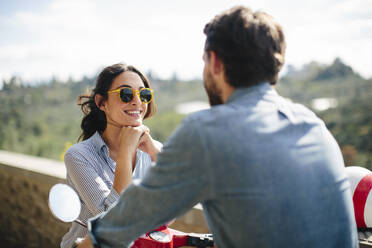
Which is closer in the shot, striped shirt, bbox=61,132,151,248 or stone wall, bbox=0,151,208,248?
striped shirt, bbox=61,132,151,248

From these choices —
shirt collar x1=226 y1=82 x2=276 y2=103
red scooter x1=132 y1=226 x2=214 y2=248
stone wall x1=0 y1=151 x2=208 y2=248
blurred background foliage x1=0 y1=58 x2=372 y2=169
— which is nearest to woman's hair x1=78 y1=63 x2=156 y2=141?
red scooter x1=132 y1=226 x2=214 y2=248

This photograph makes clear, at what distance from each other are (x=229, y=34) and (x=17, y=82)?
493 inches

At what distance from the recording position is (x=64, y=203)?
58.5 inches

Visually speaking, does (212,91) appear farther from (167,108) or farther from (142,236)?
(167,108)

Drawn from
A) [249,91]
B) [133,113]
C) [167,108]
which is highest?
[249,91]

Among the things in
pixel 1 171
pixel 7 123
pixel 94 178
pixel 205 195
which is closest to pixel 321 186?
pixel 205 195

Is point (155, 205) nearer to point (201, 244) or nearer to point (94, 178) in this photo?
point (201, 244)

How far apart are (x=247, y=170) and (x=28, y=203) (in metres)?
4.48

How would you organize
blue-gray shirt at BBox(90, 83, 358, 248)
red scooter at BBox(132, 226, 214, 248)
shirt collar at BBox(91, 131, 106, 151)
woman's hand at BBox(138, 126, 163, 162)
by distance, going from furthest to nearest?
shirt collar at BBox(91, 131, 106, 151)
woman's hand at BBox(138, 126, 163, 162)
red scooter at BBox(132, 226, 214, 248)
blue-gray shirt at BBox(90, 83, 358, 248)

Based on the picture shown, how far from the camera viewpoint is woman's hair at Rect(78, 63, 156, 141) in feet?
8.38

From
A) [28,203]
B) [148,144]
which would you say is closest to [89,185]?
[148,144]

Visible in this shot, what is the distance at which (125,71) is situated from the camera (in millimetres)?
2568

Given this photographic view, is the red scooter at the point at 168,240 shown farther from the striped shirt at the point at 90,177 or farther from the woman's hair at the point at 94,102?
the woman's hair at the point at 94,102

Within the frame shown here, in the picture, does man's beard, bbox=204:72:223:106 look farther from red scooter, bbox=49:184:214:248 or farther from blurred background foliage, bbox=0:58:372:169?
blurred background foliage, bbox=0:58:372:169
